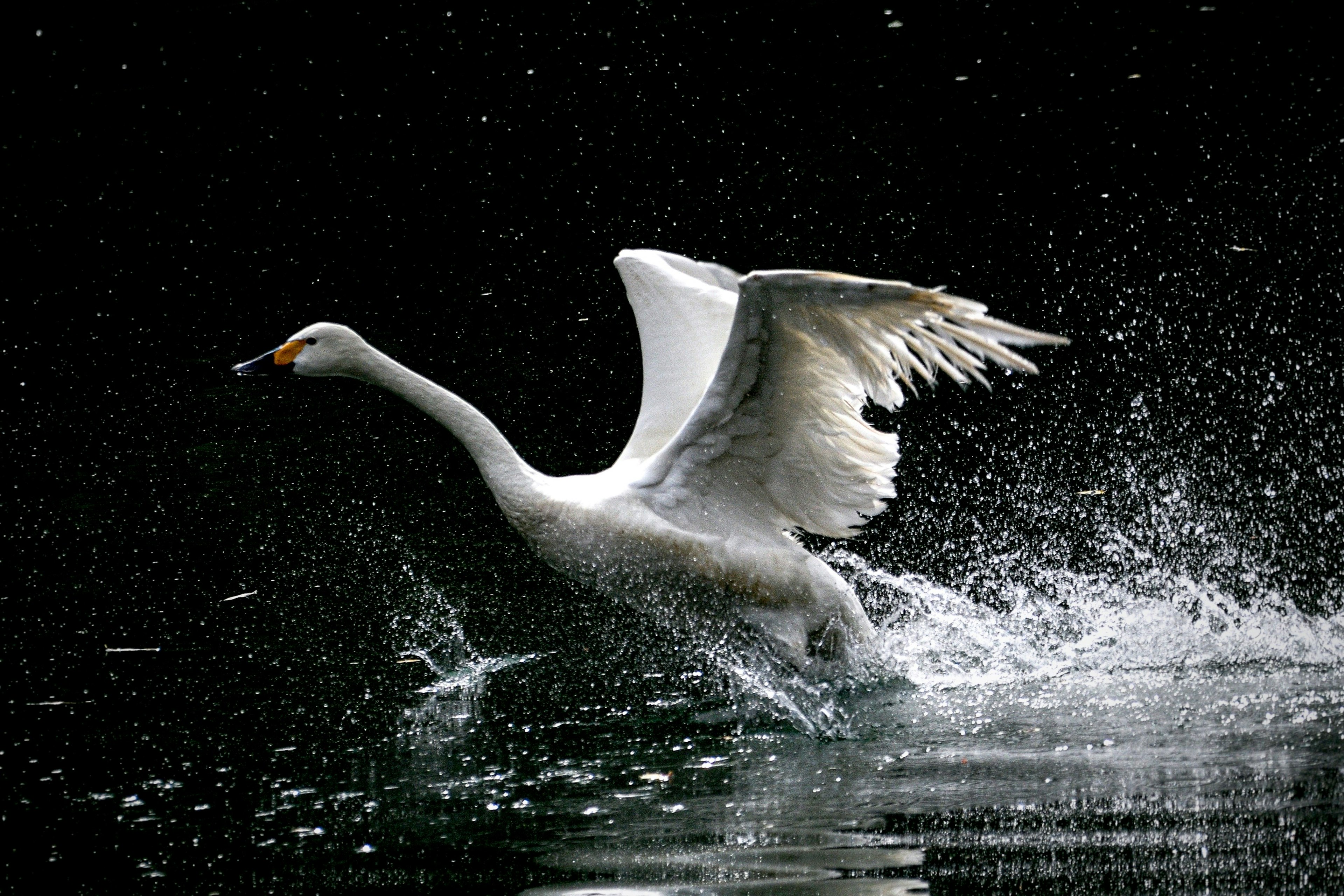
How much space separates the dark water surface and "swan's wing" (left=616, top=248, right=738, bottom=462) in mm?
838

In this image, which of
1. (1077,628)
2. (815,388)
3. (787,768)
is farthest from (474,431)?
(1077,628)

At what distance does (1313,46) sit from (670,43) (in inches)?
238

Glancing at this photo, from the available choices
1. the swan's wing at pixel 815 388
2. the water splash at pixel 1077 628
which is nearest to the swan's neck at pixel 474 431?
the swan's wing at pixel 815 388

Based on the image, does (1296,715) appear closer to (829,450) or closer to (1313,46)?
(829,450)

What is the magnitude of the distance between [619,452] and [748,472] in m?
2.25

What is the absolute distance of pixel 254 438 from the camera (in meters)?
8.79

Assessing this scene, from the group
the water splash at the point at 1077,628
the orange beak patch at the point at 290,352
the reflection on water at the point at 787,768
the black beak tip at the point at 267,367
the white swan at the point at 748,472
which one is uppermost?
the orange beak patch at the point at 290,352

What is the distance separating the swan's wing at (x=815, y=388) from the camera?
476 cm

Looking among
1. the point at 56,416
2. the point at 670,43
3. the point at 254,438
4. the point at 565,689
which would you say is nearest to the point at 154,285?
the point at 56,416

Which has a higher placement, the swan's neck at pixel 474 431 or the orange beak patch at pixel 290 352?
the orange beak patch at pixel 290 352

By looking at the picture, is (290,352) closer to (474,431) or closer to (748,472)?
(474,431)

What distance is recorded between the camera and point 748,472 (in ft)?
18.4

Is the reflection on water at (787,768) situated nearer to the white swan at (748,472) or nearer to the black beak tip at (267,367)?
the white swan at (748,472)

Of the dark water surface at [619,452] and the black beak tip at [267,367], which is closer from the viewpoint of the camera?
the dark water surface at [619,452]
